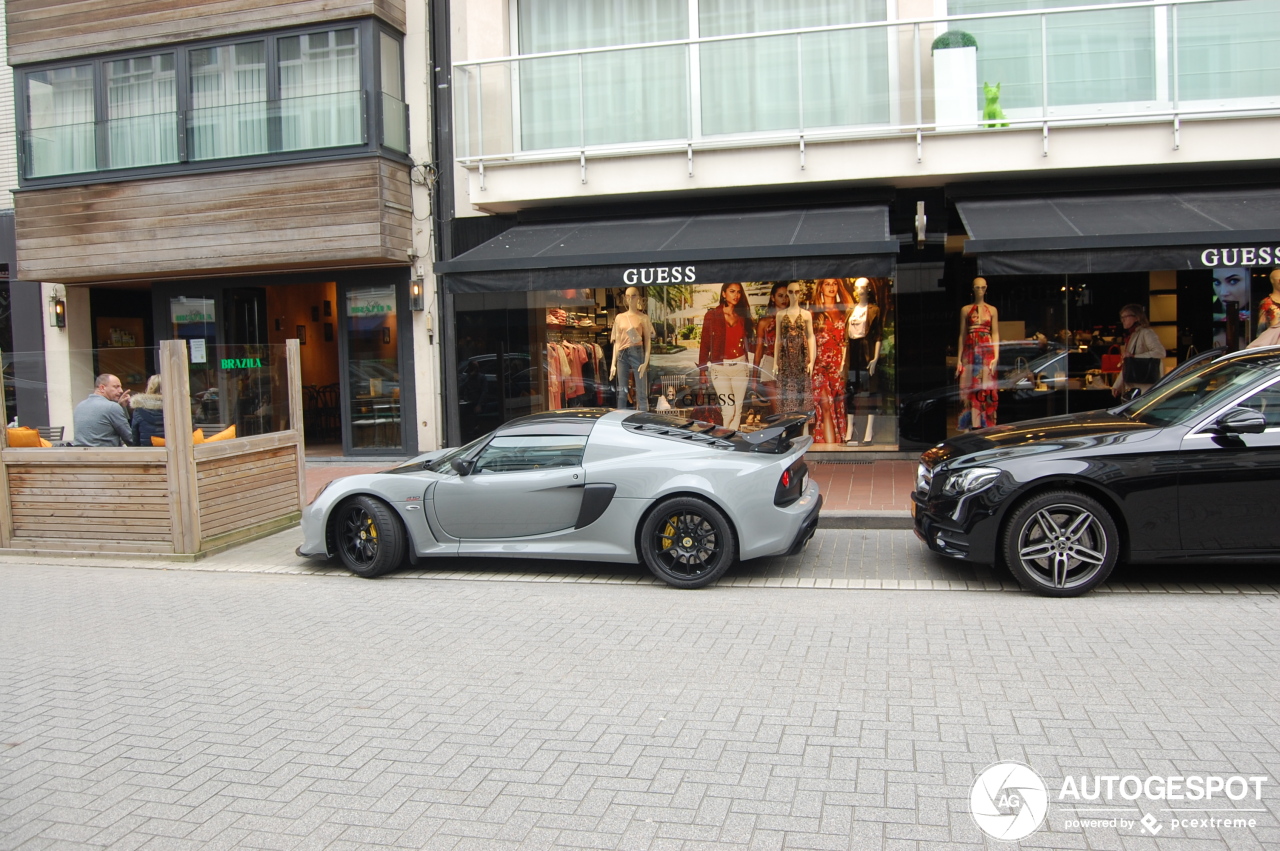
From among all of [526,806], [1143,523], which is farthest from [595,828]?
[1143,523]

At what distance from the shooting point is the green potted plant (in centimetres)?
1156

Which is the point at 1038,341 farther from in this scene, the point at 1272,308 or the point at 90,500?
the point at 90,500

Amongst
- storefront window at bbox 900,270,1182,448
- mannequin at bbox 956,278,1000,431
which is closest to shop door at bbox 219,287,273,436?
storefront window at bbox 900,270,1182,448

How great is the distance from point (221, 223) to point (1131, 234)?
11.8 meters

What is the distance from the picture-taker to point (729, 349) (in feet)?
44.6

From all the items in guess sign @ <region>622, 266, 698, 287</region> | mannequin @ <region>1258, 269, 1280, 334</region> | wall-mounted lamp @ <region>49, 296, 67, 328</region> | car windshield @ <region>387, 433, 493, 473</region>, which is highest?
wall-mounted lamp @ <region>49, 296, 67, 328</region>

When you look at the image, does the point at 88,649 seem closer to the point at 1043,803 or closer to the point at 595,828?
the point at 595,828

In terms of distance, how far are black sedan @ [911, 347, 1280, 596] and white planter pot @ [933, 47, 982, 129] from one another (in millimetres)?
5666

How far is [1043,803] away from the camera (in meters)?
3.60

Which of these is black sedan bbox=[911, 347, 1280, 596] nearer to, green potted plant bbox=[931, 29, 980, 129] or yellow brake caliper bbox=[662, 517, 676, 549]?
yellow brake caliper bbox=[662, 517, 676, 549]

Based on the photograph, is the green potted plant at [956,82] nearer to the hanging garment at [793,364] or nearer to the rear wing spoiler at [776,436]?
the hanging garment at [793,364]

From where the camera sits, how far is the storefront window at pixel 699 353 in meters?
13.3

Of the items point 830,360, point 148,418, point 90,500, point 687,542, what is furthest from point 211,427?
point 830,360

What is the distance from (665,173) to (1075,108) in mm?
5012
